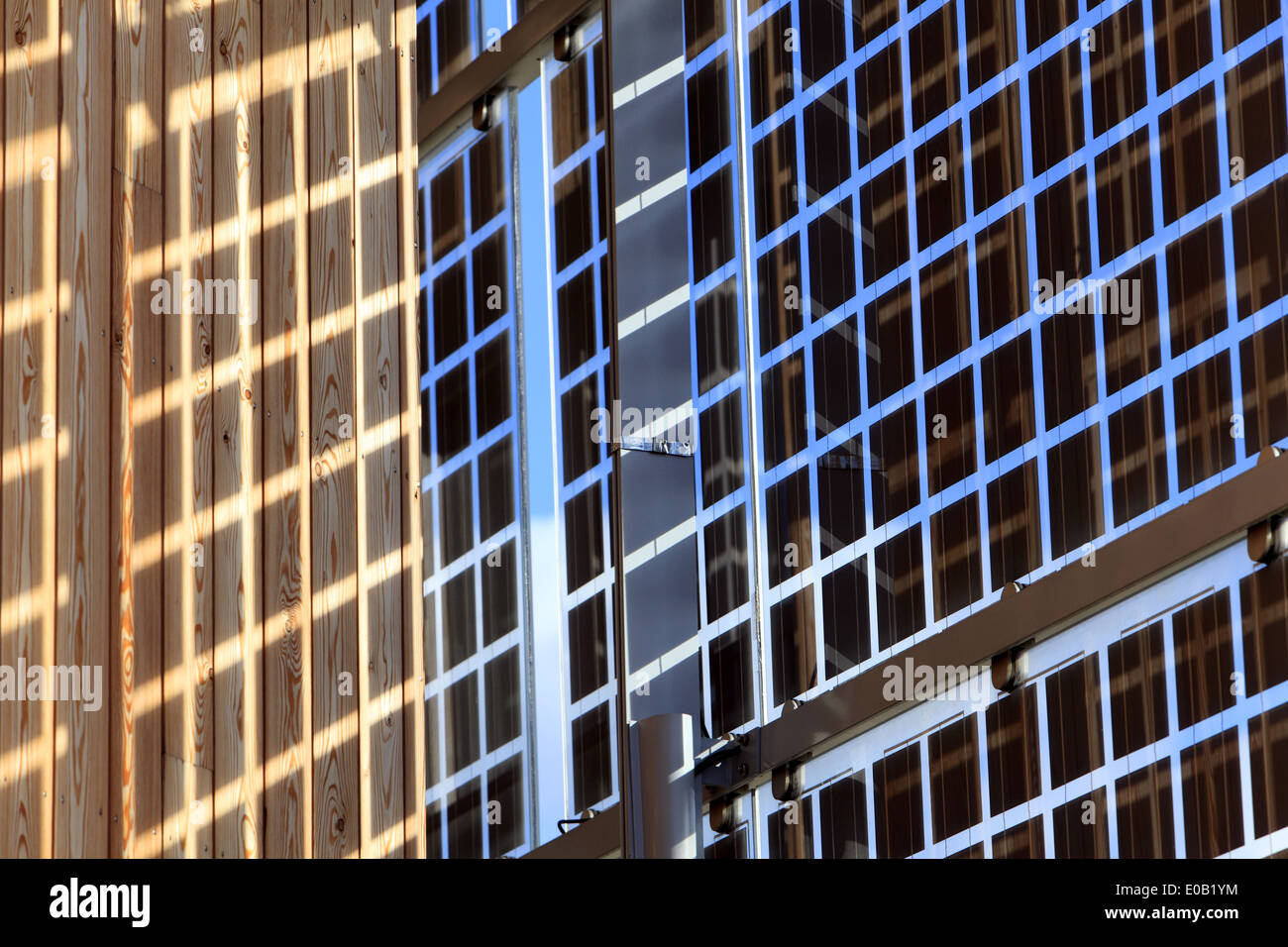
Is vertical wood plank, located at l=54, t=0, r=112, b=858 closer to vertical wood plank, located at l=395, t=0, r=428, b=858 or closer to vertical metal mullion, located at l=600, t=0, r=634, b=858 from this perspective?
vertical wood plank, located at l=395, t=0, r=428, b=858

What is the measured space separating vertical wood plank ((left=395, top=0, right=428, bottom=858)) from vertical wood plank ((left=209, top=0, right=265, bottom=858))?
390mm

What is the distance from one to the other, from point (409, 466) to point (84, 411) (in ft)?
2.85

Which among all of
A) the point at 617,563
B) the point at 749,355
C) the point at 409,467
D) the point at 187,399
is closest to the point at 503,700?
the point at 617,563

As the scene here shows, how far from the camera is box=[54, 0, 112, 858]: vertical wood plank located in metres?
3.93

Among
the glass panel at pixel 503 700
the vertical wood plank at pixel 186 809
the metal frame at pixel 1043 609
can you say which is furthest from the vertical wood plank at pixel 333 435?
the glass panel at pixel 503 700

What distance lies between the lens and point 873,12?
7.05 m

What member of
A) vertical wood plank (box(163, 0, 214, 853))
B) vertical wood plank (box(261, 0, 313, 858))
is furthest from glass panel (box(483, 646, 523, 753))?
vertical wood plank (box(163, 0, 214, 853))

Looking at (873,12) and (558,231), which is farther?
(558,231)

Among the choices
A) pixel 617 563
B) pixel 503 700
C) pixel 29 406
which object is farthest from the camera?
pixel 503 700

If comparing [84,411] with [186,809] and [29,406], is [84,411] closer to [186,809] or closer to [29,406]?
[29,406]

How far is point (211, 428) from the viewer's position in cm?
433

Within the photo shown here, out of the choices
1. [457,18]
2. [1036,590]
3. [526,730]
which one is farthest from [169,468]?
[457,18]

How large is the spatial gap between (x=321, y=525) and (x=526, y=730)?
3.90 m
